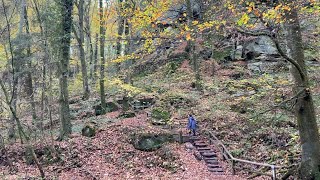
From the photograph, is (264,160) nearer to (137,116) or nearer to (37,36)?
(137,116)

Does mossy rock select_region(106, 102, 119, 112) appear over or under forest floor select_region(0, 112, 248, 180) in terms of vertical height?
over

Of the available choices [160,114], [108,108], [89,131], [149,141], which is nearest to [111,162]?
[149,141]

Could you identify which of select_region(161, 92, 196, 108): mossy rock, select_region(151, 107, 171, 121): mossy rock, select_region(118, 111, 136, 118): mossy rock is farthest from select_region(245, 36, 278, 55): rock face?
select_region(118, 111, 136, 118): mossy rock

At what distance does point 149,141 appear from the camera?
16922mm

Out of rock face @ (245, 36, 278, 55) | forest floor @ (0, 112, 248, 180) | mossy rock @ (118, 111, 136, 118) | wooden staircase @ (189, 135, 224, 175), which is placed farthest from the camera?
rock face @ (245, 36, 278, 55)

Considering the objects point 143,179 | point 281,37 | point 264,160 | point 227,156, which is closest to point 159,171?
point 143,179

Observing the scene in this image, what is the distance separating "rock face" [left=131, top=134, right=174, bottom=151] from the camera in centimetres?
1672

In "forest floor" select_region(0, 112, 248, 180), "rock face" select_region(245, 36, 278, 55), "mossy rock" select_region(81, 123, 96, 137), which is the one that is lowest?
"forest floor" select_region(0, 112, 248, 180)

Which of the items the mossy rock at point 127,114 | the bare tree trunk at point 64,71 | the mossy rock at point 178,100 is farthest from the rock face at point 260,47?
the bare tree trunk at point 64,71

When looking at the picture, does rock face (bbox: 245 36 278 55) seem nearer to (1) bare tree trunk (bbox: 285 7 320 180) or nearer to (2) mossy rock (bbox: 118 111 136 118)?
(2) mossy rock (bbox: 118 111 136 118)

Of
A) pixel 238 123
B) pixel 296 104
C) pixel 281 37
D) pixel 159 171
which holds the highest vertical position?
pixel 281 37

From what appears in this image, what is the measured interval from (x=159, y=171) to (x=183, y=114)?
7.42 meters

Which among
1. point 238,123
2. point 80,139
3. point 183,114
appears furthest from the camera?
point 183,114

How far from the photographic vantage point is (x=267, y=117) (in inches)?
705
